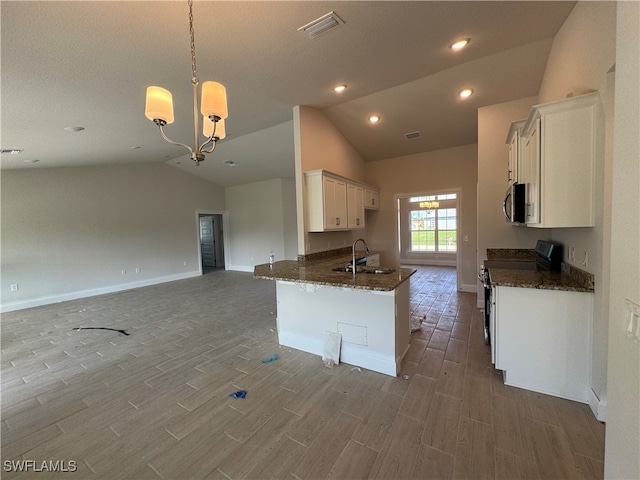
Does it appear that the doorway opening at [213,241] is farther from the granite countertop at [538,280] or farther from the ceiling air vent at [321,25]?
the granite countertop at [538,280]

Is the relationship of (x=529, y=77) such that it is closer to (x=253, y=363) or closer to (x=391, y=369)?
(x=391, y=369)

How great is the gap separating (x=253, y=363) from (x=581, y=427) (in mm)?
2696

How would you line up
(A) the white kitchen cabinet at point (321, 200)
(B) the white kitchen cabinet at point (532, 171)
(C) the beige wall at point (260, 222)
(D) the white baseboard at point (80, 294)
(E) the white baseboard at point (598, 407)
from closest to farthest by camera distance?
(E) the white baseboard at point (598, 407)
(B) the white kitchen cabinet at point (532, 171)
(A) the white kitchen cabinet at point (321, 200)
(D) the white baseboard at point (80, 294)
(C) the beige wall at point (260, 222)

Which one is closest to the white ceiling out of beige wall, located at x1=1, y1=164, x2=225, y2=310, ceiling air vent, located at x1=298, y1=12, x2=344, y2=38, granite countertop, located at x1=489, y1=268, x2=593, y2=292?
ceiling air vent, located at x1=298, y1=12, x2=344, y2=38

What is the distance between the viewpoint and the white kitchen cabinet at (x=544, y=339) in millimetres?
1960

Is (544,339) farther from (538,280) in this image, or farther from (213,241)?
(213,241)

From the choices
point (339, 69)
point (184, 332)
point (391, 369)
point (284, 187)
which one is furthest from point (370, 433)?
point (284, 187)

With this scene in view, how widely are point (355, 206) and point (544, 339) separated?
3.35 m

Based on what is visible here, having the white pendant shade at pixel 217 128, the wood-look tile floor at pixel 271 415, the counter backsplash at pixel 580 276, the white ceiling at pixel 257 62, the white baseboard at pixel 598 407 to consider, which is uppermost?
the white ceiling at pixel 257 62

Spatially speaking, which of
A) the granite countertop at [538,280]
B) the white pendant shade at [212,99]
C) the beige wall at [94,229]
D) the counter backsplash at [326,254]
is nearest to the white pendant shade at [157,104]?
the white pendant shade at [212,99]

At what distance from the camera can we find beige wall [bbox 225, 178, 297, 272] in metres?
8.03

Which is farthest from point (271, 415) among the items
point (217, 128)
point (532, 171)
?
point (532, 171)

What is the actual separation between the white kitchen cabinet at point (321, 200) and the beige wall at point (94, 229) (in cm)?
558

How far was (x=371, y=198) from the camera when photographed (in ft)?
18.7
